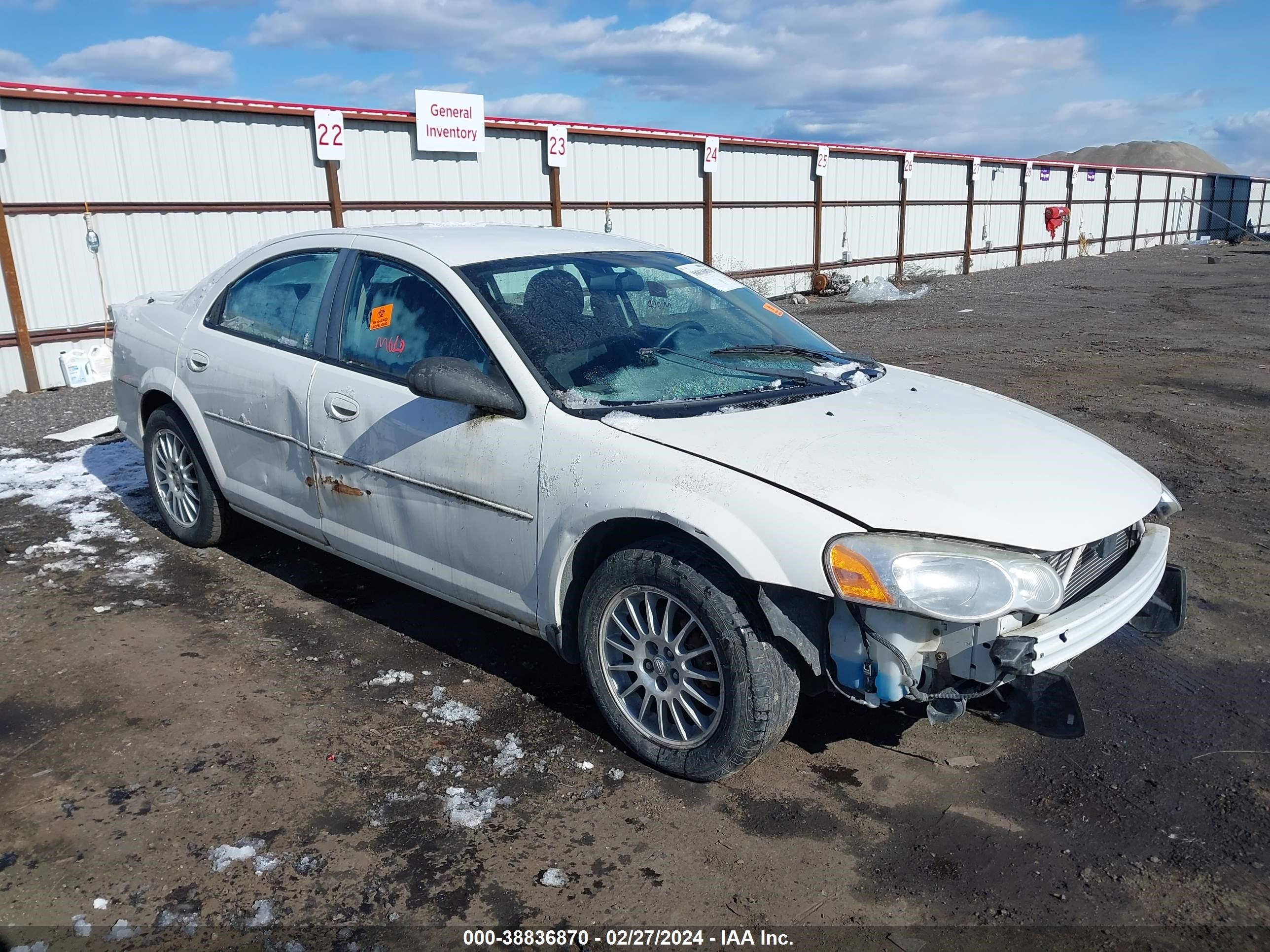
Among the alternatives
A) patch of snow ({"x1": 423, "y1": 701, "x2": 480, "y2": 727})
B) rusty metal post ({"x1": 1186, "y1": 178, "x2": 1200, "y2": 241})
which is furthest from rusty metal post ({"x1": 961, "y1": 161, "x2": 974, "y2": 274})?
patch of snow ({"x1": 423, "y1": 701, "x2": 480, "y2": 727})

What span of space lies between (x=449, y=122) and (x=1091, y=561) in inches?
533

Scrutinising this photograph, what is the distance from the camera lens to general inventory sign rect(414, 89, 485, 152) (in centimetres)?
1439

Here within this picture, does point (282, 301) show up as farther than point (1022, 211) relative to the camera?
No

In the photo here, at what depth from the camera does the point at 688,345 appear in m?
3.84

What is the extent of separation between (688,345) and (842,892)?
6.76 feet

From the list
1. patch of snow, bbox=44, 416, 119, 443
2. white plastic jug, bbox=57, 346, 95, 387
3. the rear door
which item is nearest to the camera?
the rear door

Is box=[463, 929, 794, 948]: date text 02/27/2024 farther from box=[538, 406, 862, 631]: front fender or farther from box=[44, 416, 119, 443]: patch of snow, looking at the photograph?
box=[44, 416, 119, 443]: patch of snow

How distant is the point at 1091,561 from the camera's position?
3127 millimetres

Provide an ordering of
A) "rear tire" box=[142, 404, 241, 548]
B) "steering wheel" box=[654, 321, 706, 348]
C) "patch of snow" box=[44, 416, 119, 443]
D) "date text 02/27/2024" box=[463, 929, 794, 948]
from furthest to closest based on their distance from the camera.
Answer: "patch of snow" box=[44, 416, 119, 443], "rear tire" box=[142, 404, 241, 548], "steering wheel" box=[654, 321, 706, 348], "date text 02/27/2024" box=[463, 929, 794, 948]

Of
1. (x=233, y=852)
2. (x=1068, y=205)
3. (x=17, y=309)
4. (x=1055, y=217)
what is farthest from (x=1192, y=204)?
(x=233, y=852)

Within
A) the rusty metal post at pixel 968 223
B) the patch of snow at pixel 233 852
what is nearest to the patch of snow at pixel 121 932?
the patch of snow at pixel 233 852

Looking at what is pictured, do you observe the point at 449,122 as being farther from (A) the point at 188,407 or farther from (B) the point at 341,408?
(B) the point at 341,408

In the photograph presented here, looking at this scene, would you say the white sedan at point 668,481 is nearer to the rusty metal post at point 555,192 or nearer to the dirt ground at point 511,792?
A: the dirt ground at point 511,792

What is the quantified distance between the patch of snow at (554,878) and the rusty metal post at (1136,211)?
4590 centimetres
